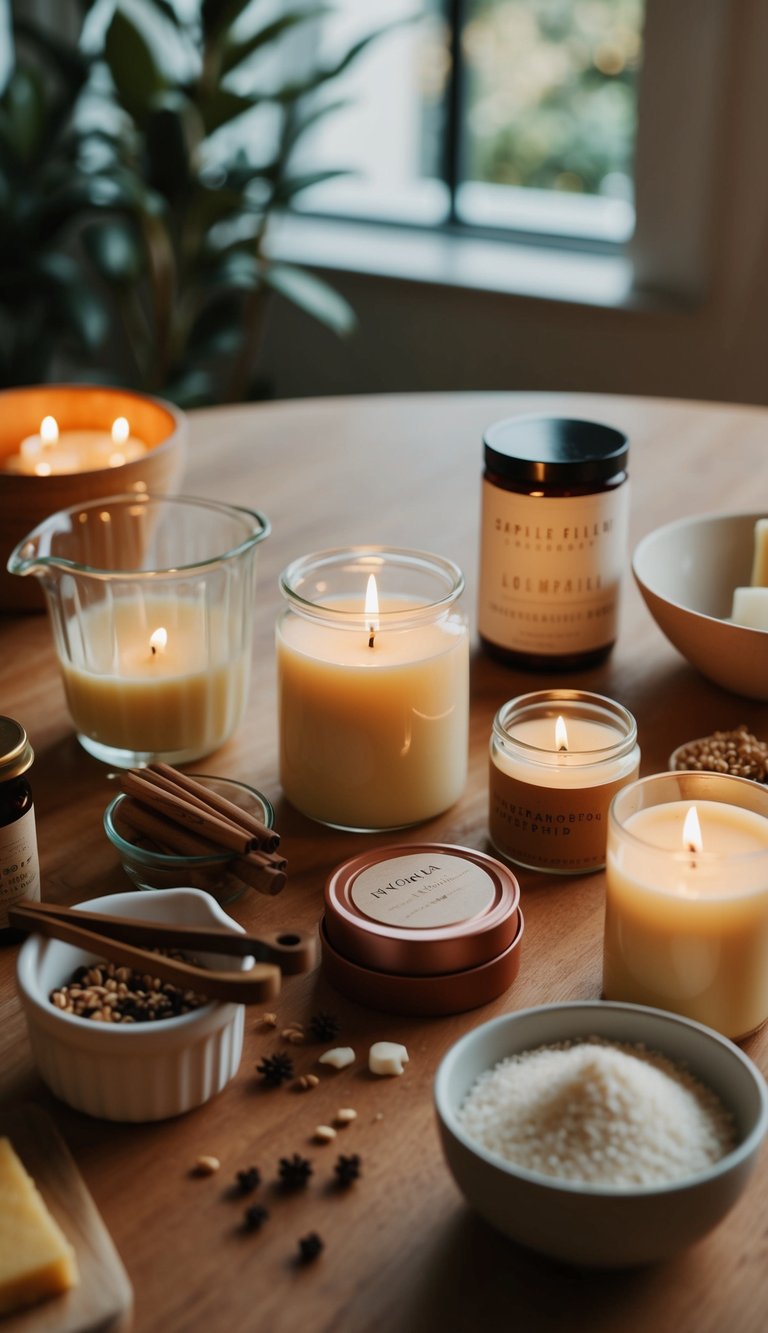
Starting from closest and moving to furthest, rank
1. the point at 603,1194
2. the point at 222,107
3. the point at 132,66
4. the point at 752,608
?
1. the point at 603,1194
2. the point at 752,608
3. the point at 132,66
4. the point at 222,107

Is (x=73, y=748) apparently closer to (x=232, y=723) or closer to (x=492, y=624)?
(x=232, y=723)

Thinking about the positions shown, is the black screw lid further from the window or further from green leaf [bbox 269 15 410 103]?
the window

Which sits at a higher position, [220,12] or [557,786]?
[220,12]

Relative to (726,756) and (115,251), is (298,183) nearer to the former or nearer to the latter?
(115,251)

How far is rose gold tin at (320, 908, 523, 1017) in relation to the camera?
0.81 metres

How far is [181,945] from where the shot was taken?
73 centimetres

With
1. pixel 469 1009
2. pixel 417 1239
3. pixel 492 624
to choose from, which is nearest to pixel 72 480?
pixel 492 624

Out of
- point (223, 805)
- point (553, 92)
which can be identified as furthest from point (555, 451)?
point (553, 92)

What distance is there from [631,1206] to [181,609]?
0.63 m

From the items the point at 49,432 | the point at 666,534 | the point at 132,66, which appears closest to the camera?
the point at 666,534

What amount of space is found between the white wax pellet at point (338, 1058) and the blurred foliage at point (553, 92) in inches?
114

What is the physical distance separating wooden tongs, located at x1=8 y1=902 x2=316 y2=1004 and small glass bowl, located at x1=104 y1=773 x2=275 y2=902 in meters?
0.11

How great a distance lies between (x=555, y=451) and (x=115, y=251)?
6.03 feet

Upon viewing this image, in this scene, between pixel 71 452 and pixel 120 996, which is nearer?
pixel 120 996
